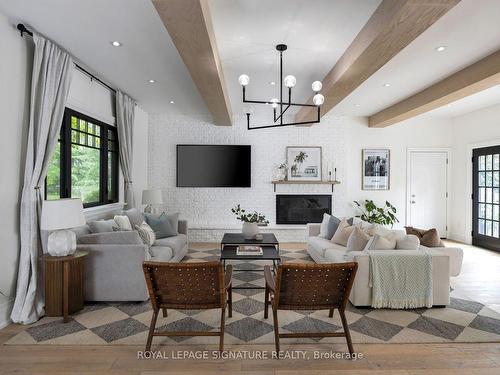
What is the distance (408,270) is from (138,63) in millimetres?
3856

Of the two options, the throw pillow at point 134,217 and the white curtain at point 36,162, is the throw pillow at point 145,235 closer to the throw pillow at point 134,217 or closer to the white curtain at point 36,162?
the throw pillow at point 134,217

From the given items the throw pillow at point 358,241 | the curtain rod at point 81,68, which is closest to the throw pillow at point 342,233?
the throw pillow at point 358,241

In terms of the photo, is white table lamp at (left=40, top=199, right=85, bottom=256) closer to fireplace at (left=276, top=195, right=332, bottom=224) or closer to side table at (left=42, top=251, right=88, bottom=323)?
side table at (left=42, top=251, right=88, bottom=323)

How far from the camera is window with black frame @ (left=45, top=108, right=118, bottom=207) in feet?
13.3

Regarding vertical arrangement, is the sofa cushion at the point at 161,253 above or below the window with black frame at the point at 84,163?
below

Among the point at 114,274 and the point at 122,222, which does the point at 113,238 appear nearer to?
the point at 114,274

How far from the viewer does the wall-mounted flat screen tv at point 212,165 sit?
6996 millimetres

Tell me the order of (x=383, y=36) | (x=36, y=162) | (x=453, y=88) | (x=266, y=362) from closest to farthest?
(x=266, y=362)
(x=383, y=36)
(x=36, y=162)
(x=453, y=88)

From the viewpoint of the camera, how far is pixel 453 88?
14.5 ft

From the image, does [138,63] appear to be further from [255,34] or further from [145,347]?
[145,347]

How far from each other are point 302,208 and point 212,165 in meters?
2.12

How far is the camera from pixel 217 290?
8.13 ft

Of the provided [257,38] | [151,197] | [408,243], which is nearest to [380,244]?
[408,243]

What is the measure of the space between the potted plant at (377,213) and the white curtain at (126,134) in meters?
4.60
